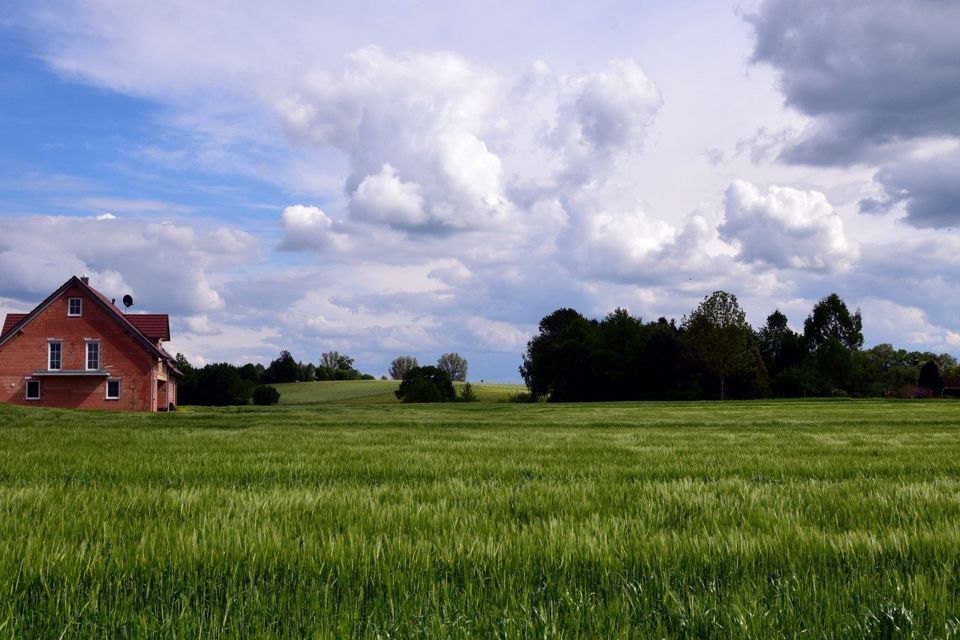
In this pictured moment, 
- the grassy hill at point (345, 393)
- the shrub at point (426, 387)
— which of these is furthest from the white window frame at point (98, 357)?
the grassy hill at point (345, 393)

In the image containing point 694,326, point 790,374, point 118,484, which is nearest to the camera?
point 118,484

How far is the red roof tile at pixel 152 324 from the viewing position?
64688 millimetres

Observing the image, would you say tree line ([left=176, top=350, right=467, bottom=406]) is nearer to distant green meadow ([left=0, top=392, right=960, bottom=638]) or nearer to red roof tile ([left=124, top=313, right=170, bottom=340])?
red roof tile ([left=124, top=313, right=170, bottom=340])

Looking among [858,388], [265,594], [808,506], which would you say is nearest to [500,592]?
[265,594]

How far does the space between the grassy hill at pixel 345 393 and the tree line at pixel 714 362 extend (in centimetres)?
1271

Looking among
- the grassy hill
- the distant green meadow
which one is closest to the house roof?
the grassy hill

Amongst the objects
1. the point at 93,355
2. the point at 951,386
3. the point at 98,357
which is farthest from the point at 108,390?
the point at 951,386

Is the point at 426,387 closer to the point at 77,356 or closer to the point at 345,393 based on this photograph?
the point at 345,393

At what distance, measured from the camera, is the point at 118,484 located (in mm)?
7926

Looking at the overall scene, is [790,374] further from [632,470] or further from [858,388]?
[632,470]

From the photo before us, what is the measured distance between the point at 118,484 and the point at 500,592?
588cm

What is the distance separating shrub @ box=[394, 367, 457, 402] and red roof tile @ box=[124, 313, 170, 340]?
38850 mm

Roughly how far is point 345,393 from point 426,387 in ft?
89.3

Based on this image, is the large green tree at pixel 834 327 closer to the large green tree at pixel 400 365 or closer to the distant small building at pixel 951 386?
the distant small building at pixel 951 386
